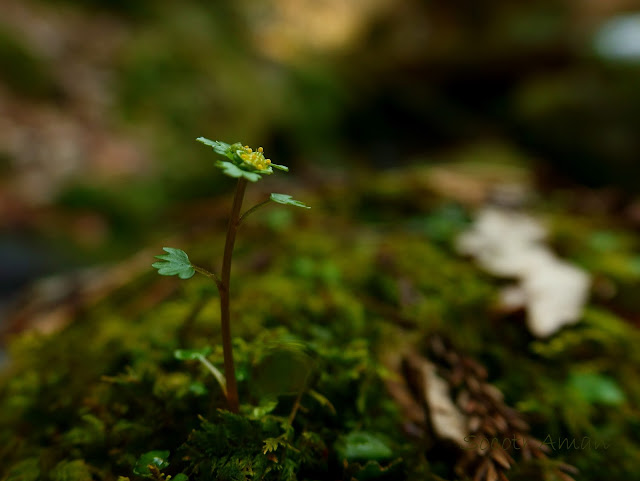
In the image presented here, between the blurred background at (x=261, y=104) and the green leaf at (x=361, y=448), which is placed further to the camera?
the blurred background at (x=261, y=104)

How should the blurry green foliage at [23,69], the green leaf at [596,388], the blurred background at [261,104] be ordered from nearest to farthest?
the green leaf at [596,388], the blurred background at [261,104], the blurry green foliage at [23,69]

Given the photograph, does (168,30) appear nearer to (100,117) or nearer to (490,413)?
(100,117)

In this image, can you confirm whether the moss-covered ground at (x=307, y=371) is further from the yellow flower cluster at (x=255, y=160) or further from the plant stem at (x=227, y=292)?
the yellow flower cluster at (x=255, y=160)

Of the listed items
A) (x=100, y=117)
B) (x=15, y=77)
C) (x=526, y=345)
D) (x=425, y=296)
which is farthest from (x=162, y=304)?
(x=15, y=77)

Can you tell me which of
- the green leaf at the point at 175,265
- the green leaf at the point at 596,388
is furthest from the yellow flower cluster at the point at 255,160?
the green leaf at the point at 596,388

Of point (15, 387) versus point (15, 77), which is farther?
point (15, 77)

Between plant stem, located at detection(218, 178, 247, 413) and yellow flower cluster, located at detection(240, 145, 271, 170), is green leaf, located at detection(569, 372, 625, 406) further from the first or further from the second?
yellow flower cluster, located at detection(240, 145, 271, 170)
